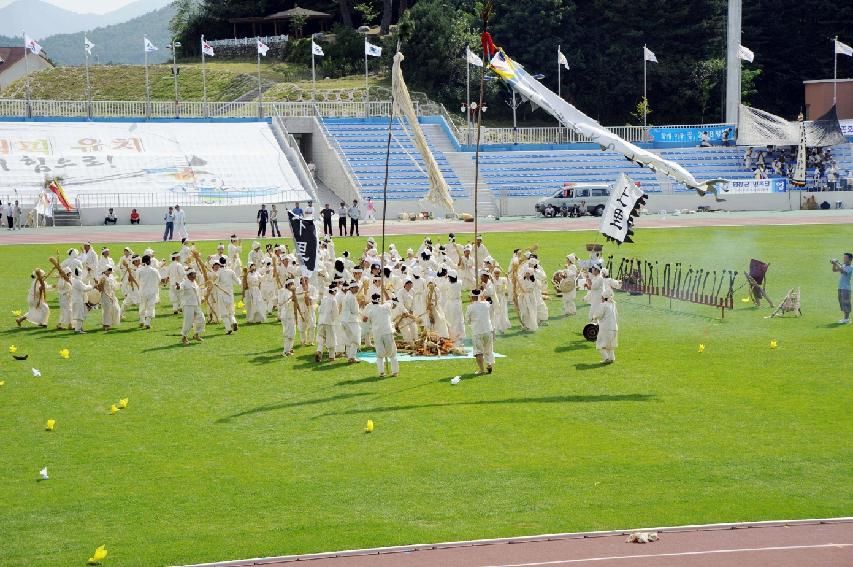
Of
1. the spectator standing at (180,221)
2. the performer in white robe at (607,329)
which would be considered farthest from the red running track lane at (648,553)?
the spectator standing at (180,221)

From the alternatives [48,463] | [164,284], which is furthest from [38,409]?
[164,284]

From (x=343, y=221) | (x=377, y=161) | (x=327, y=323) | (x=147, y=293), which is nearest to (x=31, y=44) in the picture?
(x=377, y=161)

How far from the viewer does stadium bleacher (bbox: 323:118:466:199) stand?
57.3 meters

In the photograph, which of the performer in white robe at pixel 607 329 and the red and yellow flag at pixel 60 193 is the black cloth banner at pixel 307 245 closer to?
the performer in white robe at pixel 607 329

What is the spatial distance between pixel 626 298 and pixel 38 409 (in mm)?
16058

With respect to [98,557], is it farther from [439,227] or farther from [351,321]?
[439,227]

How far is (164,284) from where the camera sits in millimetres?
32562

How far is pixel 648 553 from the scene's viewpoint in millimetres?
12258

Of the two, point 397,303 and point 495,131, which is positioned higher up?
point 495,131

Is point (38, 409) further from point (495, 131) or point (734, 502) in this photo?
point (495, 131)

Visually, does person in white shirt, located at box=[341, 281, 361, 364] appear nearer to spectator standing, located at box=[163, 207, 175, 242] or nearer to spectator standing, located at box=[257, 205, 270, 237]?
spectator standing, located at box=[163, 207, 175, 242]

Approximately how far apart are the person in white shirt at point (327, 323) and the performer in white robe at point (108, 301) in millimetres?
6142

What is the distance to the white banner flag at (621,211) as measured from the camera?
23703 mm

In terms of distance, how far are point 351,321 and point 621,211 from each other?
234 inches
